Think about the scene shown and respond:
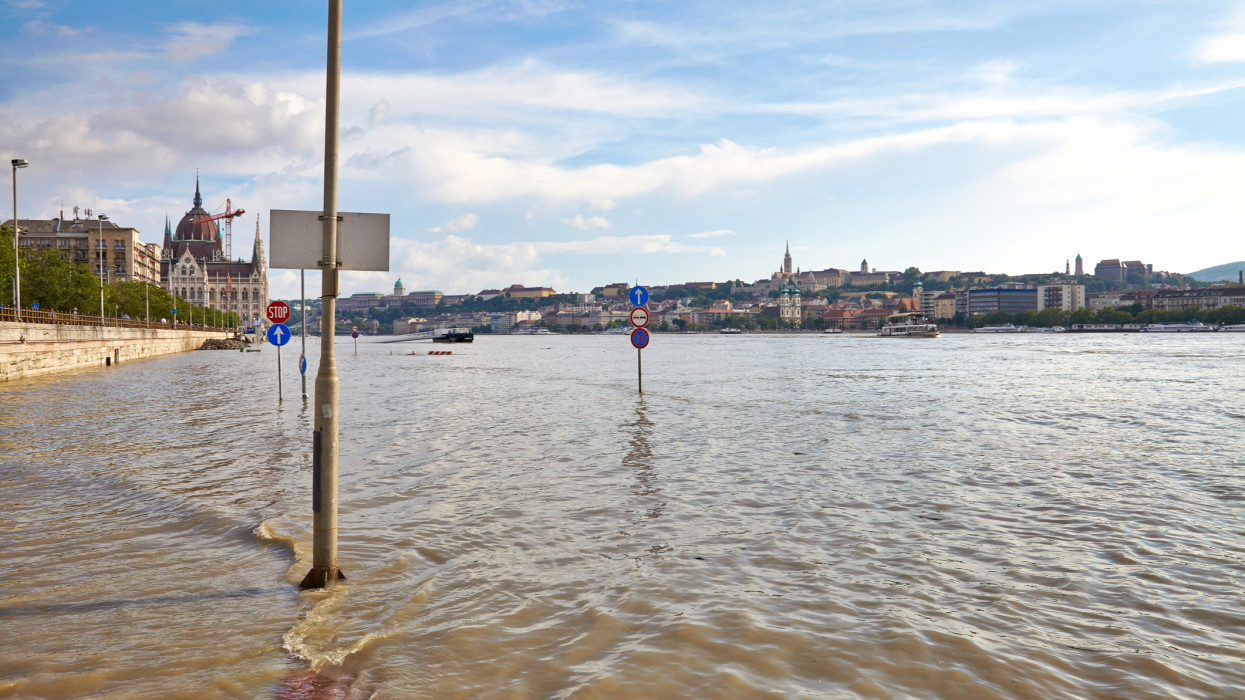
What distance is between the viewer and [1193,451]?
13336 mm

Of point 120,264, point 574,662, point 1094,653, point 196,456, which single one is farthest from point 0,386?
point 120,264

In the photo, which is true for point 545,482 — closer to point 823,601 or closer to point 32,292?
point 823,601

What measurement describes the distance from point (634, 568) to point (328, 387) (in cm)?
291

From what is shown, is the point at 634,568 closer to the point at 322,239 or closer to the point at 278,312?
the point at 322,239

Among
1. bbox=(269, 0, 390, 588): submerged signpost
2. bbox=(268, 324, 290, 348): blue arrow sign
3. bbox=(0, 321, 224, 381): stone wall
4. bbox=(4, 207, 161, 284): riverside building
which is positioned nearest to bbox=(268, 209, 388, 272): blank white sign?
bbox=(269, 0, 390, 588): submerged signpost

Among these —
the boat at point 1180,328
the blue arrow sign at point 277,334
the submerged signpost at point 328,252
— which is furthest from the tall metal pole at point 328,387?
the boat at point 1180,328

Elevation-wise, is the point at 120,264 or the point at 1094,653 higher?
the point at 120,264

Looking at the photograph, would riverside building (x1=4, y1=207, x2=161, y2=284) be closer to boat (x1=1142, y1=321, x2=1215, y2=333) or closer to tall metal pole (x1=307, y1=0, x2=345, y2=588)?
tall metal pole (x1=307, y1=0, x2=345, y2=588)

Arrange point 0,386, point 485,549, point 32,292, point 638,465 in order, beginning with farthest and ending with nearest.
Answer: point 32,292, point 0,386, point 638,465, point 485,549

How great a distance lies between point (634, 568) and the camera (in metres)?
6.68

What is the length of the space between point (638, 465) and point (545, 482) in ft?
6.31

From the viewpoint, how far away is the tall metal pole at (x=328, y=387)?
5.92 meters

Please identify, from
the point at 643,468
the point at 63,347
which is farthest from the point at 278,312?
the point at 63,347

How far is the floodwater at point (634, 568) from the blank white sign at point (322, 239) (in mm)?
2552
